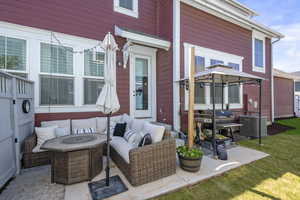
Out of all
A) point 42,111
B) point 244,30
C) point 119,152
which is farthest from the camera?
point 244,30

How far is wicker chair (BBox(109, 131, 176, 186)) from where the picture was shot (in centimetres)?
249

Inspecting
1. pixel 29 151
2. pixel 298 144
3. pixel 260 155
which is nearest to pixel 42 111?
pixel 29 151

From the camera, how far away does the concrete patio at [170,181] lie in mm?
2303

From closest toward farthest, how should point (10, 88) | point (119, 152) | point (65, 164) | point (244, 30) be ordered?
1. point (65, 164)
2. point (10, 88)
3. point (119, 152)
4. point (244, 30)

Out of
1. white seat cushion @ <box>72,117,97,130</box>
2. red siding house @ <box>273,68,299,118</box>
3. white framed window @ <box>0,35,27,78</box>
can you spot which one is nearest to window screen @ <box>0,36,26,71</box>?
white framed window @ <box>0,35,27,78</box>

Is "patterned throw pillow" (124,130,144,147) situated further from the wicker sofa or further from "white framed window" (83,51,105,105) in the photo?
"white framed window" (83,51,105,105)

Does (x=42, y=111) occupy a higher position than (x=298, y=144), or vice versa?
(x=42, y=111)

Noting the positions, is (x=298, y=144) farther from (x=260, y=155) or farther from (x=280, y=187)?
(x=280, y=187)

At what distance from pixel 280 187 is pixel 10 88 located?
5259 millimetres

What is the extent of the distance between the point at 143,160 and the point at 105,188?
2.59 ft

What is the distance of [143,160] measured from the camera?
8.37 feet

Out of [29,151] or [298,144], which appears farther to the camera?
[298,144]

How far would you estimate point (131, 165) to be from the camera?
2.48 m

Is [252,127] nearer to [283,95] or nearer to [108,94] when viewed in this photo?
[108,94]
